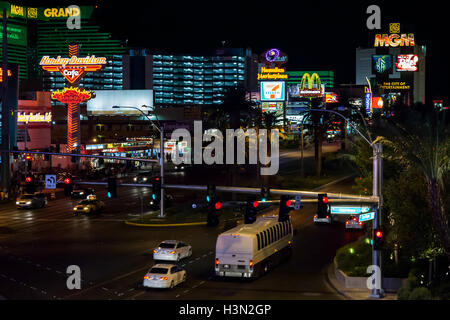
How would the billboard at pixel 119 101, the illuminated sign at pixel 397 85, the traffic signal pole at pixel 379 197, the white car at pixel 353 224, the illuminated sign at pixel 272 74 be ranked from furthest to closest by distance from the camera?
the illuminated sign at pixel 272 74, the billboard at pixel 119 101, the illuminated sign at pixel 397 85, the white car at pixel 353 224, the traffic signal pole at pixel 379 197

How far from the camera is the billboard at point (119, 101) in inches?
5251

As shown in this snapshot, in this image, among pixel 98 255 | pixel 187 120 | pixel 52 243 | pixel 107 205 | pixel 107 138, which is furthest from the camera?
pixel 187 120

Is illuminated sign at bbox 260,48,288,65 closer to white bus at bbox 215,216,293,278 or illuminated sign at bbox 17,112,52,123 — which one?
illuminated sign at bbox 17,112,52,123

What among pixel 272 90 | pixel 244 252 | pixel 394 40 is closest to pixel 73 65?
pixel 244 252

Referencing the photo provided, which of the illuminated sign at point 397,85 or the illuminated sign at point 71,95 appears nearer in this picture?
the illuminated sign at point 71,95

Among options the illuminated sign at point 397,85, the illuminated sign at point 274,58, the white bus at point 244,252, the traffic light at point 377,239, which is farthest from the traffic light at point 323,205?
the illuminated sign at point 274,58

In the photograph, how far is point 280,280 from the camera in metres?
31.4

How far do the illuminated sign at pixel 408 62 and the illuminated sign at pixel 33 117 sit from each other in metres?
70.1

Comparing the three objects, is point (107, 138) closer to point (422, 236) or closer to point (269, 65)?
point (269, 65)

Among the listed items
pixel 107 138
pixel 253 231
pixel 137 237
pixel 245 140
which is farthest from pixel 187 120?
pixel 253 231

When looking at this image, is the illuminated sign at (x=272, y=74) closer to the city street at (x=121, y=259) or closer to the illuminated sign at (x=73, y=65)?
the illuminated sign at (x=73, y=65)

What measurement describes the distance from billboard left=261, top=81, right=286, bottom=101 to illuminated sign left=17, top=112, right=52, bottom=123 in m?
60.4

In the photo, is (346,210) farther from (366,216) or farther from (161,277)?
(161,277)

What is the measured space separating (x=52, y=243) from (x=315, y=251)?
658 inches
